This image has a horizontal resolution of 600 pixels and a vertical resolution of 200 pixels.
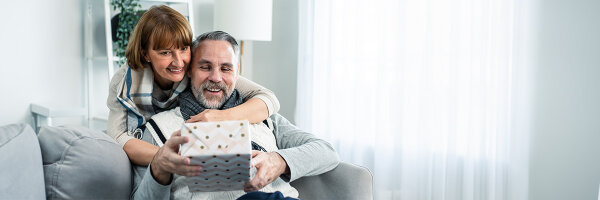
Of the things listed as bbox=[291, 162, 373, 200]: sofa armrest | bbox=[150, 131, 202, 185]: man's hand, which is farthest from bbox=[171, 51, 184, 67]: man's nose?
bbox=[291, 162, 373, 200]: sofa armrest

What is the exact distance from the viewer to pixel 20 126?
1.26 metres

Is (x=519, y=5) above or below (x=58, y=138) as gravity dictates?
above

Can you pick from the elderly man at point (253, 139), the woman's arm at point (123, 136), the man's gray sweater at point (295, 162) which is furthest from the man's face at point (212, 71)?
the woman's arm at point (123, 136)

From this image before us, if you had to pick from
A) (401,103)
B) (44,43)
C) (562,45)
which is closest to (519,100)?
(562,45)

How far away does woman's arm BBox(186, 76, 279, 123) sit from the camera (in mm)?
1418

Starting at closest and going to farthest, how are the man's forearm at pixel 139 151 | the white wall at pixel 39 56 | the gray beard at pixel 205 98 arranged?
the man's forearm at pixel 139 151
the gray beard at pixel 205 98
the white wall at pixel 39 56

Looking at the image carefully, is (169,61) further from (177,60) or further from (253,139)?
(253,139)

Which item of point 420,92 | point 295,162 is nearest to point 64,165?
point 295,162

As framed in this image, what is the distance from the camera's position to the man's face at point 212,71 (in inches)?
61.8

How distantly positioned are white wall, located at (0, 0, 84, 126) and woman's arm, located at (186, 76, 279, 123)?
66.1 inches

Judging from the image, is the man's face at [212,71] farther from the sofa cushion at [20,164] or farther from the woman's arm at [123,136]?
the sofa cushion at [20,164]

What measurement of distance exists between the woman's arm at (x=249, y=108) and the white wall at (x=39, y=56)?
5.51 ft

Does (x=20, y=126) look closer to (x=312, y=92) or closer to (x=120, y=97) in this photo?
(x=120, y=97)

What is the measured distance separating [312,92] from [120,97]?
6.19 ft
